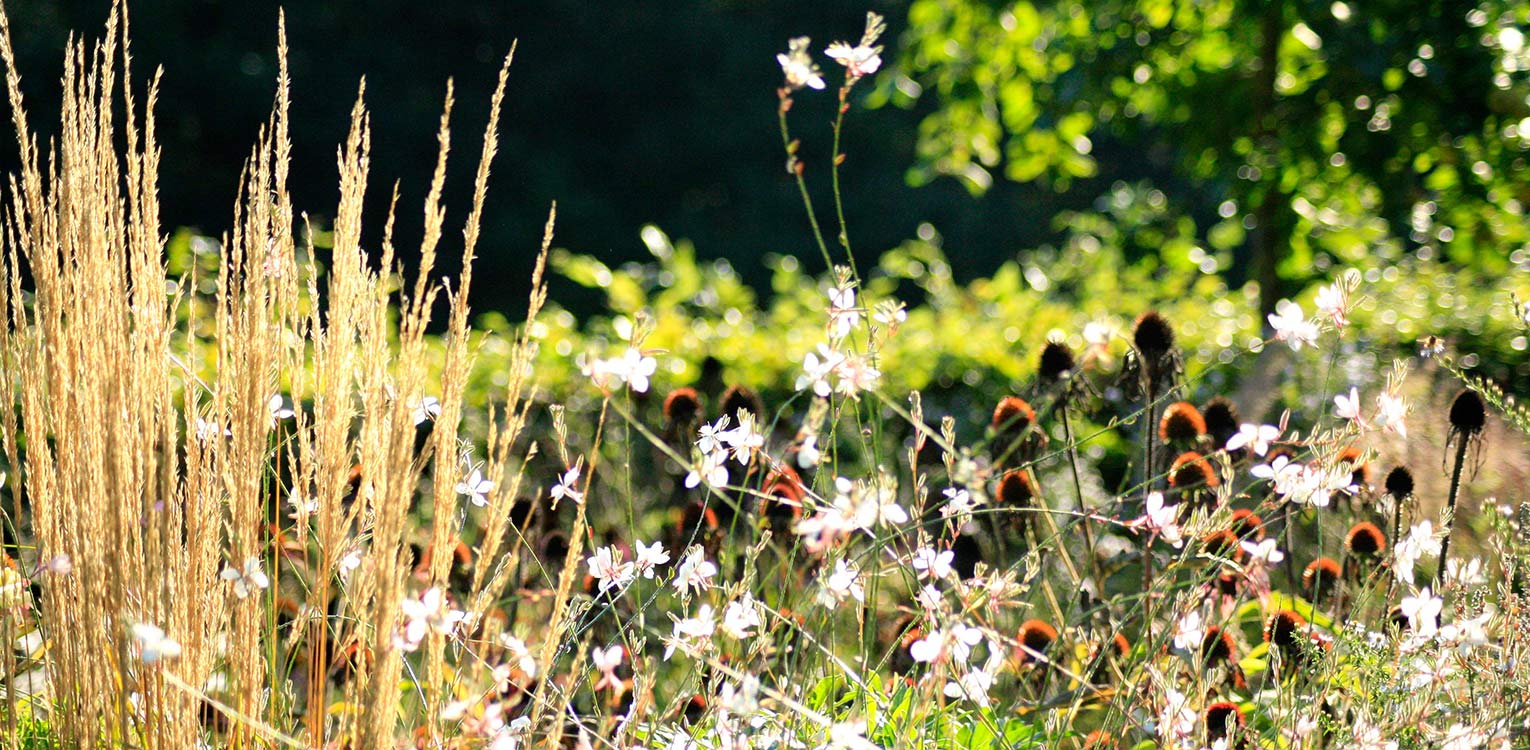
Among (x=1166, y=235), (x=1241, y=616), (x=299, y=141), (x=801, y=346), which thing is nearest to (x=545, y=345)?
(x=801, y=346)

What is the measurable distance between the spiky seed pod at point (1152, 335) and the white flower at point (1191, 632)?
32.4 inches

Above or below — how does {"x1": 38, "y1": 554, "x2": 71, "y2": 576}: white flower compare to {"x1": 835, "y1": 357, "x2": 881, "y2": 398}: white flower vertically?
below

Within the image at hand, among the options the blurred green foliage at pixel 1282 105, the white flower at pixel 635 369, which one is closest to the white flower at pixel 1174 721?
the white flower at pixel 635 369

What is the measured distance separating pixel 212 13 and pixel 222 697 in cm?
1561

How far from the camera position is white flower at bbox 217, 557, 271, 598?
1.45m

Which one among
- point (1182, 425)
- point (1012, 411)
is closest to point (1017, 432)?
point (1012, 411)

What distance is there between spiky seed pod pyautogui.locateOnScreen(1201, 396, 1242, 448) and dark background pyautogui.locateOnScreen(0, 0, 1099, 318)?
41.5 ft

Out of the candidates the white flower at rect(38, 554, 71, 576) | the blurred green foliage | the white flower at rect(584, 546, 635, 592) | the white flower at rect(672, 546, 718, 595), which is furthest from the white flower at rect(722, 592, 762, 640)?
the blurred green foliage

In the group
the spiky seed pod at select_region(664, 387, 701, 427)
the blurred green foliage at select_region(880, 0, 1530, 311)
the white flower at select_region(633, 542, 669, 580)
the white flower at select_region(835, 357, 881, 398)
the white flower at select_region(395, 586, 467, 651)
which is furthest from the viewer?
the blurred green foliage at select_region(880, 0, 1530, 311)

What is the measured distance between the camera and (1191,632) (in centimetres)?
163

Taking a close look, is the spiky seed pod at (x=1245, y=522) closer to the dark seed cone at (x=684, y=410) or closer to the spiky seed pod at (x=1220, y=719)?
the spiky seed pod at (x=1220, y=719)

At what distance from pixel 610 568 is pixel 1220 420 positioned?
1.35 meters

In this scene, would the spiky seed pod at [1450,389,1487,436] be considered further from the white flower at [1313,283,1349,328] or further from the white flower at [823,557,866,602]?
the white flower at [823,557,866,602]

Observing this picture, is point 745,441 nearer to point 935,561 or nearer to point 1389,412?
point 935,561
